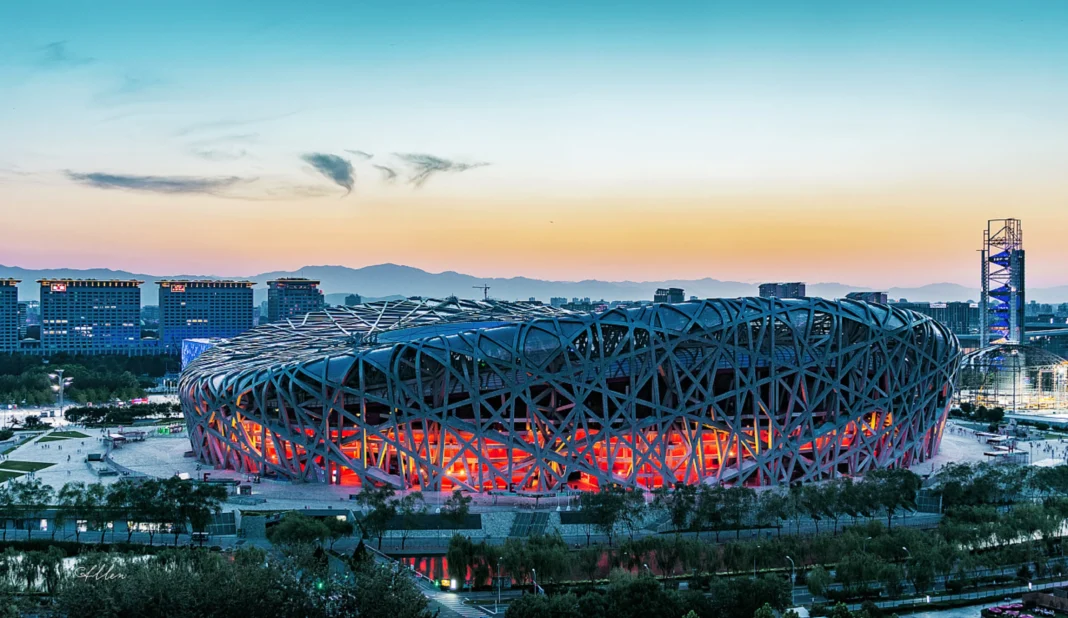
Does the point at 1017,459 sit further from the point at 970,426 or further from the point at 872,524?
the point at 872,524

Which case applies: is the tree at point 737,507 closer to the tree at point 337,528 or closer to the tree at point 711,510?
the tree at point 711,510

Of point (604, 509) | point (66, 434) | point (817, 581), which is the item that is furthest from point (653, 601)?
point (66, 434)

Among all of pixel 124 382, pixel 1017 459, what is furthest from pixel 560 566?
pixel 124 382

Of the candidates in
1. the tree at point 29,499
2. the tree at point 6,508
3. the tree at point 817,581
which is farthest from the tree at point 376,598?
the tree at point 6,508

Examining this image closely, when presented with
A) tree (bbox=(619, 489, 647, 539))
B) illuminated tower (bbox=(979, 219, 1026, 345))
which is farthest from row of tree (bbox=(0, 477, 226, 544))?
illuminated tower (bbox=(979, 219, 1026, 345))

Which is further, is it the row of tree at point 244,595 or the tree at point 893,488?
the tree at point 893,488

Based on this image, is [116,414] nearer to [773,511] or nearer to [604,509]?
[604,509]

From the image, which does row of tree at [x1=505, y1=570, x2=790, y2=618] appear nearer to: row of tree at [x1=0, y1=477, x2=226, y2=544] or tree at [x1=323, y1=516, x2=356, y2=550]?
tree at [x1=323, y1=516, x2=356, y2=550]
